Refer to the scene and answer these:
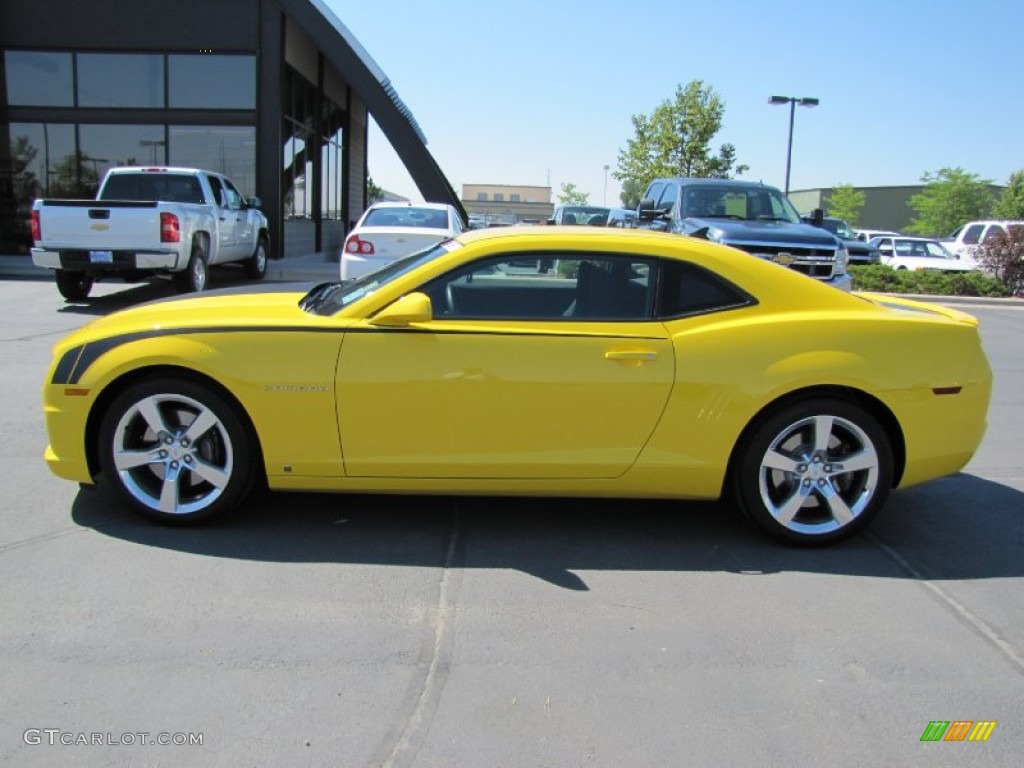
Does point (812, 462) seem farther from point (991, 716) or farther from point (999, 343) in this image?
point (999, 343)

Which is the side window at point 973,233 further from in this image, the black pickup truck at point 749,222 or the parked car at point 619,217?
the black pickup truck at point 749,222

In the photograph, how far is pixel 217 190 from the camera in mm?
14039

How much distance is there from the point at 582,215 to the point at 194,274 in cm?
1229

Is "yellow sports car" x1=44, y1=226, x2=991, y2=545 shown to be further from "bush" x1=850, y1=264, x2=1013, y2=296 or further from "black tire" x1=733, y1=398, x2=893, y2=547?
"bush" x1=850, y1=264, x2=1013, y2=296

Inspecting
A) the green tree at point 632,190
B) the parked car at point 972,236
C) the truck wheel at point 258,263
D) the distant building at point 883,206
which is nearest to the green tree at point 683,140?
the green tree at point 632,190

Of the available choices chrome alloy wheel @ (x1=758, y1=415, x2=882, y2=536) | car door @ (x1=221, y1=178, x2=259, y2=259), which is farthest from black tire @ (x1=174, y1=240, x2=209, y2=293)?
chrome alloy wheel @ (x1=758, y1=415, x2=882, y2=536)

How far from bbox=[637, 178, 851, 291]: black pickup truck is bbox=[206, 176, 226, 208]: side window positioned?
272 inches

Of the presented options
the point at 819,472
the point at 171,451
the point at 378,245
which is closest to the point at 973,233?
the point at 378,245

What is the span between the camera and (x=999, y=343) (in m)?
11.4

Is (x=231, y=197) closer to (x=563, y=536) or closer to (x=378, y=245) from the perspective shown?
(x=378, y=245)

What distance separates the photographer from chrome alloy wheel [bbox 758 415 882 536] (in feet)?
13.2

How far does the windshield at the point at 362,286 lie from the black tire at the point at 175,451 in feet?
2.27

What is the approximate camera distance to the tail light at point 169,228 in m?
11.3

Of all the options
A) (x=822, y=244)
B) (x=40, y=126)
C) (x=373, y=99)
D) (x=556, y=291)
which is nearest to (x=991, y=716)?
(x=556, y=291)
